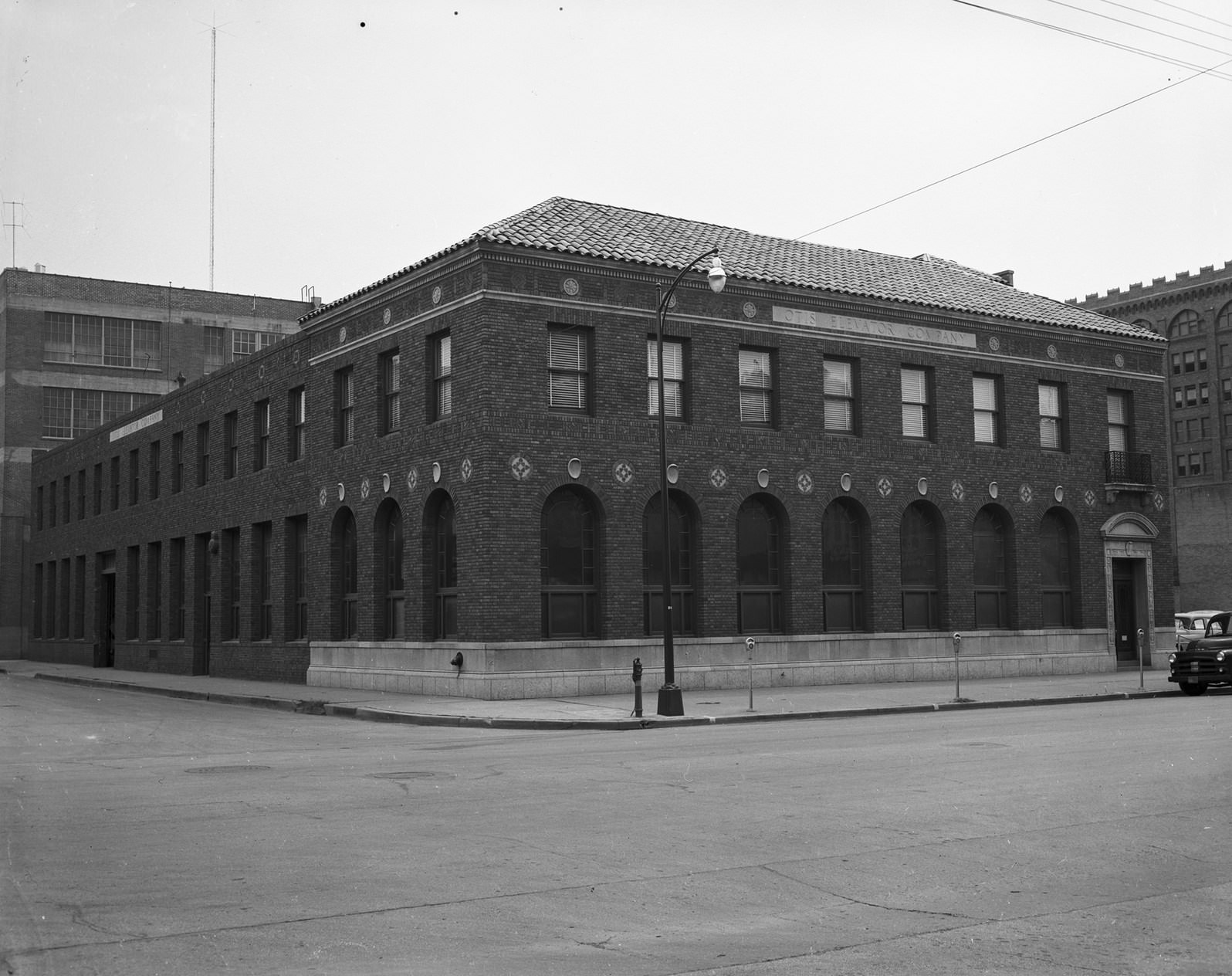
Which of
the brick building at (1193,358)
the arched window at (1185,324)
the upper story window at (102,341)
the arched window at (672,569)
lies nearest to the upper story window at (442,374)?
the arched window at (672,569)

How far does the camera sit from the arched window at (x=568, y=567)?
2891cm

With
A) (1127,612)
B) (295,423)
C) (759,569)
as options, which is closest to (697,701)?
(759,569)

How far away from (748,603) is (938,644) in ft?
19.4

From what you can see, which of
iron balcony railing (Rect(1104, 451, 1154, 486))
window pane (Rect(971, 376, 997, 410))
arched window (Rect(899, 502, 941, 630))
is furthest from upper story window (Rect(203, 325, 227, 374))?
iron balcony railing (Rect(1104, 451, 1154, 486))

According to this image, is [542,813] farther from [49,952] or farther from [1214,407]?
[1214,407]

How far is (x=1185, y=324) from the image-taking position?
90188 mm

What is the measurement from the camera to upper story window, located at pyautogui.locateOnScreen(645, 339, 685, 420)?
30516 millimetres

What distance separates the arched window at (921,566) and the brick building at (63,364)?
130 ft

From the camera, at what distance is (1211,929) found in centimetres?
754

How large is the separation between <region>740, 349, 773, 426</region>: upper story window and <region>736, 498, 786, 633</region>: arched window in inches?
80.9

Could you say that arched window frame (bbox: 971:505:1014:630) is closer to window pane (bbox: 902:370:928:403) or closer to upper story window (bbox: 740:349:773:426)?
window pane (bbox: 902:370:928:403)

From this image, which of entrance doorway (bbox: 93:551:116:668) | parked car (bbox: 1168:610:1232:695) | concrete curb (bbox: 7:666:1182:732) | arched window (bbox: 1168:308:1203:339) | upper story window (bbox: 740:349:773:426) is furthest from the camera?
arched window (bbox: 1168:308:1203:339)

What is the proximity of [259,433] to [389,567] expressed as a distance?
945 cm

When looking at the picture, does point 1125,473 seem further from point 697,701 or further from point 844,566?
point 697,701
